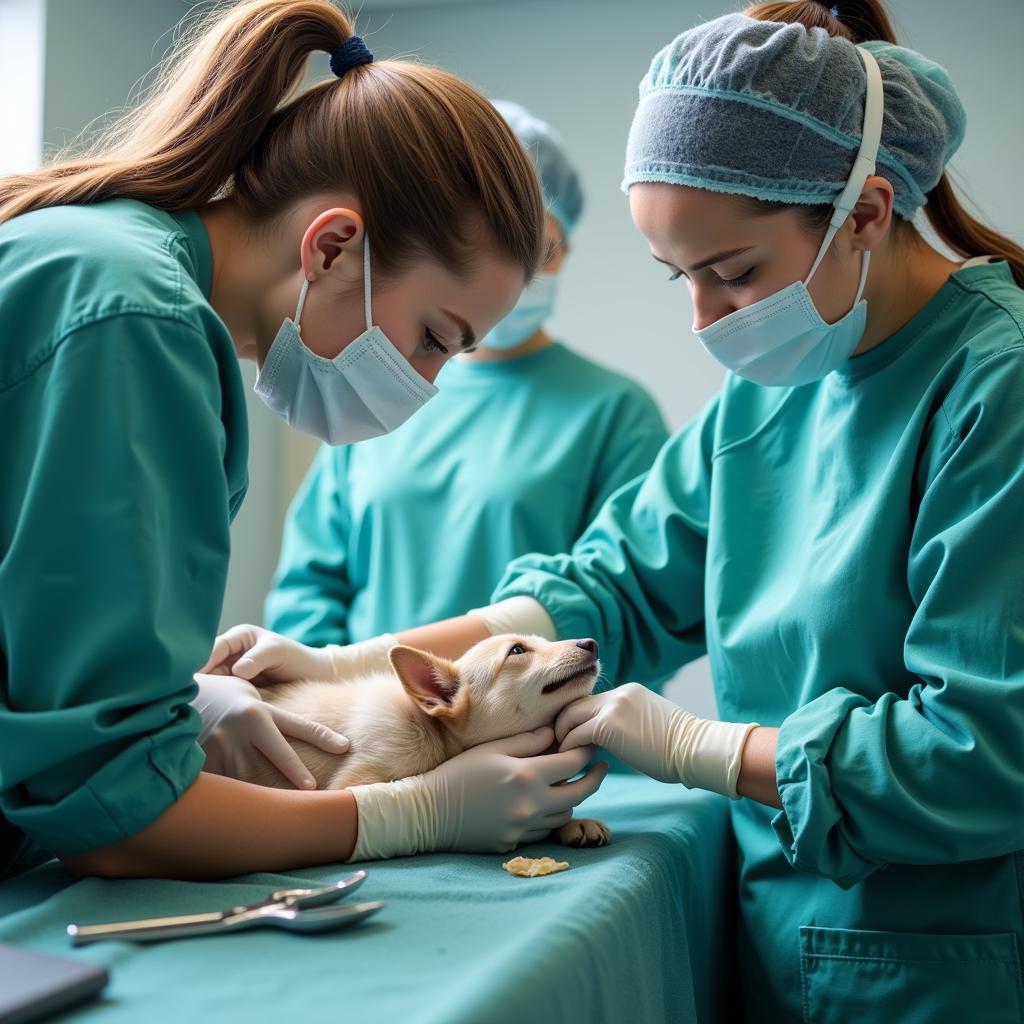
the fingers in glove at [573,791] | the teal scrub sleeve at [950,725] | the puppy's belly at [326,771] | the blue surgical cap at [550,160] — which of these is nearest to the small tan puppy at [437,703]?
the puppy's belly at [326,771]

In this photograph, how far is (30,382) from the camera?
3.36 feet

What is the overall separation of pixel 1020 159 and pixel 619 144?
123 centimetres

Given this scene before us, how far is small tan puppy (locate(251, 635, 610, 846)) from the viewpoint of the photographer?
1436mm

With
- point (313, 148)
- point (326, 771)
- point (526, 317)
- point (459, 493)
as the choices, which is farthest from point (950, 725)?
point (526, 317)

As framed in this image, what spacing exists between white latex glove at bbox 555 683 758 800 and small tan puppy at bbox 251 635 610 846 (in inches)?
2.2

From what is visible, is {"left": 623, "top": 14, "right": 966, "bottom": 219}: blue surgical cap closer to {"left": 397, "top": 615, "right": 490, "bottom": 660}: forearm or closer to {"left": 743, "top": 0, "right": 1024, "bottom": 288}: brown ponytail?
{"left": 743, "top": 0, "right": 1024, "bottom": 288}: brown ponytail

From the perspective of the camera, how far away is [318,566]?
261cm

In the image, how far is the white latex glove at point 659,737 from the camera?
137 centimetres

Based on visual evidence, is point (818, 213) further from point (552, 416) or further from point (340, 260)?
point (552, 416)

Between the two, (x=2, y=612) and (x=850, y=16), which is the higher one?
(x=850, y=16)

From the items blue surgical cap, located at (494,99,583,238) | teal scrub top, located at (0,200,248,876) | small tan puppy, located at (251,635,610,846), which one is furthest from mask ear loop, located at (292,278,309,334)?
blue surgical cap, located at (494,99,583,238)

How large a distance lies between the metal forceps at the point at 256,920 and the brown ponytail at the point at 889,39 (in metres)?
1.11

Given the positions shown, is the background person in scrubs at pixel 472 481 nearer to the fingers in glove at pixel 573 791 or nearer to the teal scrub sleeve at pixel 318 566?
the teal scrub sleeve at pixel 318 566

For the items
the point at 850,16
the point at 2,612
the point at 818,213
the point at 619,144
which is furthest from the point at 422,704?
the point at 619,144
